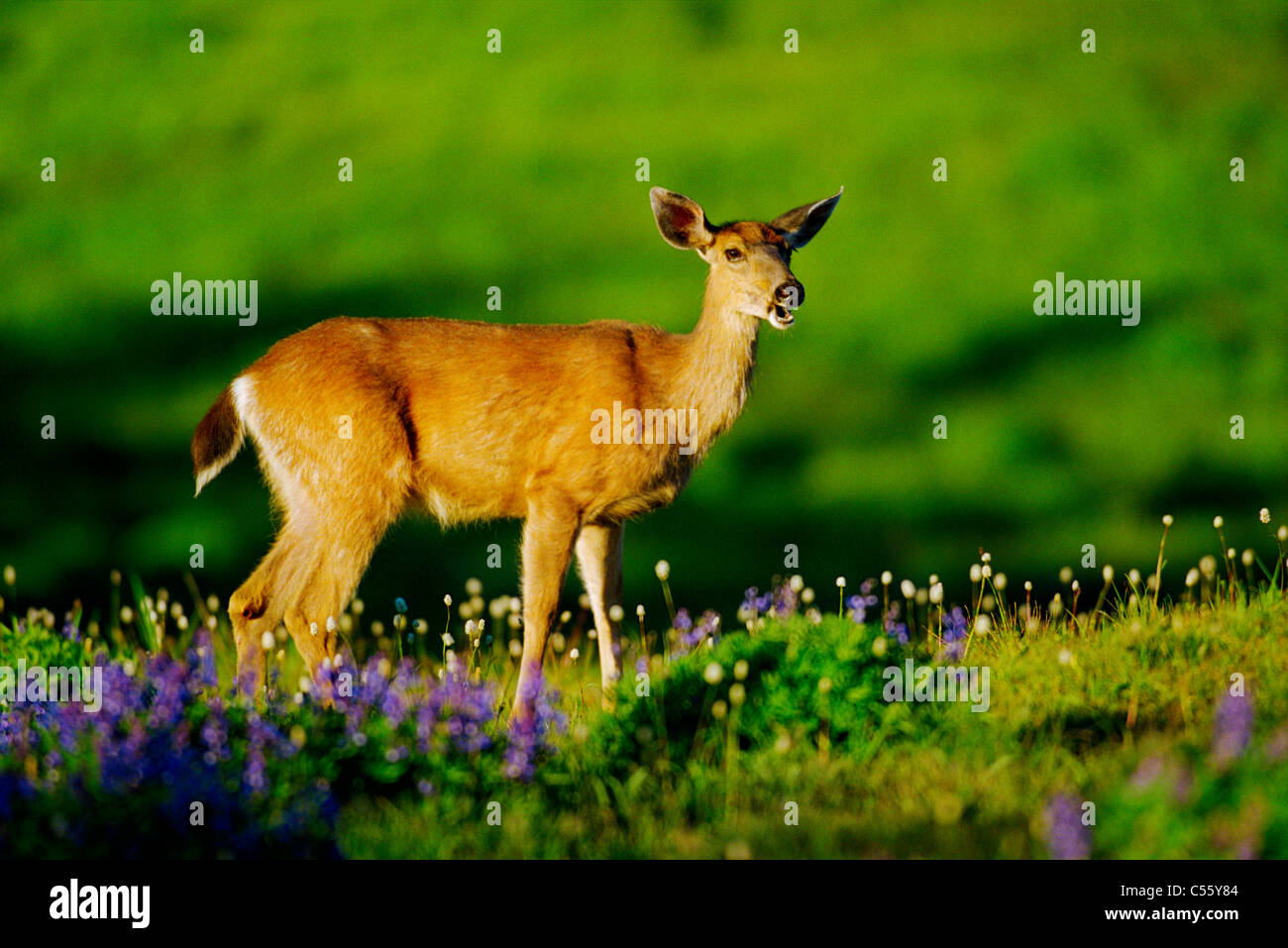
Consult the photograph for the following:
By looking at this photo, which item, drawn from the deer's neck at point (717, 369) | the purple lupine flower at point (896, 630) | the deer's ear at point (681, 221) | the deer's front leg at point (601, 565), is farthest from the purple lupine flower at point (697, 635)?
the deer's ear at point (681, 221)

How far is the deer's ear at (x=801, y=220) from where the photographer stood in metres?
6.61

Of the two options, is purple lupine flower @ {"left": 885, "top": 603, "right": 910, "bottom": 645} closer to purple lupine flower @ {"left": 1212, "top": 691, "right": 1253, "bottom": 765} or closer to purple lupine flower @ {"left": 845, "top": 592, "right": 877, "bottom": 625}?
purple lupine flower @ {"left": 845, "top": 592, "right": 877, "bottom": 625}

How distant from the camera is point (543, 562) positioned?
6324 millimetres

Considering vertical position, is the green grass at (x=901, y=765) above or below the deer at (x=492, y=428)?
below

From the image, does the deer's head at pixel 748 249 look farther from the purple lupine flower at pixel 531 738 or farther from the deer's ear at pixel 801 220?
the purple lupine flower at pixel 531 738

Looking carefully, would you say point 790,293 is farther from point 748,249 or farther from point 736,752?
point 736,752

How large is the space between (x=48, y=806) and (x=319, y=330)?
3.29 m

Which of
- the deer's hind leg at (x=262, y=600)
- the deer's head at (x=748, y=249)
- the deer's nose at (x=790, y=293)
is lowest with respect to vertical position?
the deer's hind leg at (x=262, y=600)

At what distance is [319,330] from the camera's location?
6816 millimetres

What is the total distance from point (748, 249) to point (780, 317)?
0.41 m

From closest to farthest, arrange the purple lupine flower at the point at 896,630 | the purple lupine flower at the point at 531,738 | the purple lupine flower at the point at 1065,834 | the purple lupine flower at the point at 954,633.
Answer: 1. the purple lupine flower at the point at 1065,834
2. the purple lupine flower at the point at 531,738
3. the purple lupine flower at the point at 896,630
4. the purple lupine flower at the point at 954,633

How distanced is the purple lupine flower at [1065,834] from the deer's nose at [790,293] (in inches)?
115

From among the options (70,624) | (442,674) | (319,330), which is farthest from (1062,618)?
(70,624)

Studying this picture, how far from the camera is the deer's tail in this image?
6.78m
